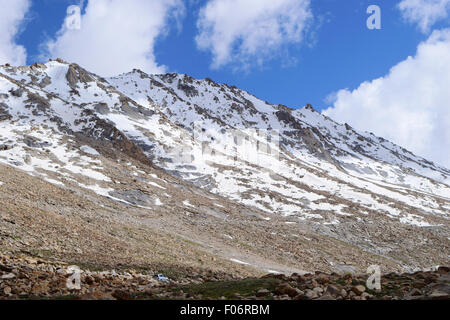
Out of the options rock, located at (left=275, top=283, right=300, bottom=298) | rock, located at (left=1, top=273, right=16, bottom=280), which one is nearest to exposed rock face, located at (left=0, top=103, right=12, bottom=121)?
rock, located at (left=1, top=273, right=16, bottom=280)

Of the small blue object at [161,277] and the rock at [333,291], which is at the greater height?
the rock at [333,291]

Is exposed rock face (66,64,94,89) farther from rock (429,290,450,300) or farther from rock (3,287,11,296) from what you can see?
rock (429,290,450,300)

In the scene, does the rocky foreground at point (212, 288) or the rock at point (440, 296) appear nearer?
the rock at point (440, 296)

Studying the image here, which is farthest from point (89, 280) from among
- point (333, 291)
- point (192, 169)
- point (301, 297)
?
point (192, 169)

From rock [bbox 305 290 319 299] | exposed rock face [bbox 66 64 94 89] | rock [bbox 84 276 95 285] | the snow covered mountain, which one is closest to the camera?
rock [bbox 305 290 319 299]

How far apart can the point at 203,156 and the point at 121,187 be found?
59.6 metres

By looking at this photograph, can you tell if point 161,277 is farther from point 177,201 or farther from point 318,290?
point 177,201

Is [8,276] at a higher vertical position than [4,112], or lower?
lower

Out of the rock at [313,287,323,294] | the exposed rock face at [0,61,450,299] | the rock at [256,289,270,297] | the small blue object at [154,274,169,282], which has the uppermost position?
the exposed rock face at [0,61,450,299]

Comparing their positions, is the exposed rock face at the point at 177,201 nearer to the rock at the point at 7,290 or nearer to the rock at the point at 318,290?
the rock at the point at 318,290

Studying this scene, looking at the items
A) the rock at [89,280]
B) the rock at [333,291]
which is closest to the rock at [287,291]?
the rock at [333,291]

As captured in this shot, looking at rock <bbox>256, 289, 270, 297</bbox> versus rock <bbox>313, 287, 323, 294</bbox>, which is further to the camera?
rock <bbox>256, 289, 270, 297</bbox>

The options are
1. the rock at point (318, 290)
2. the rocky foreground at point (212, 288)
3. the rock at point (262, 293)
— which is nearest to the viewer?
the rocky foreground at point (212, 288)
